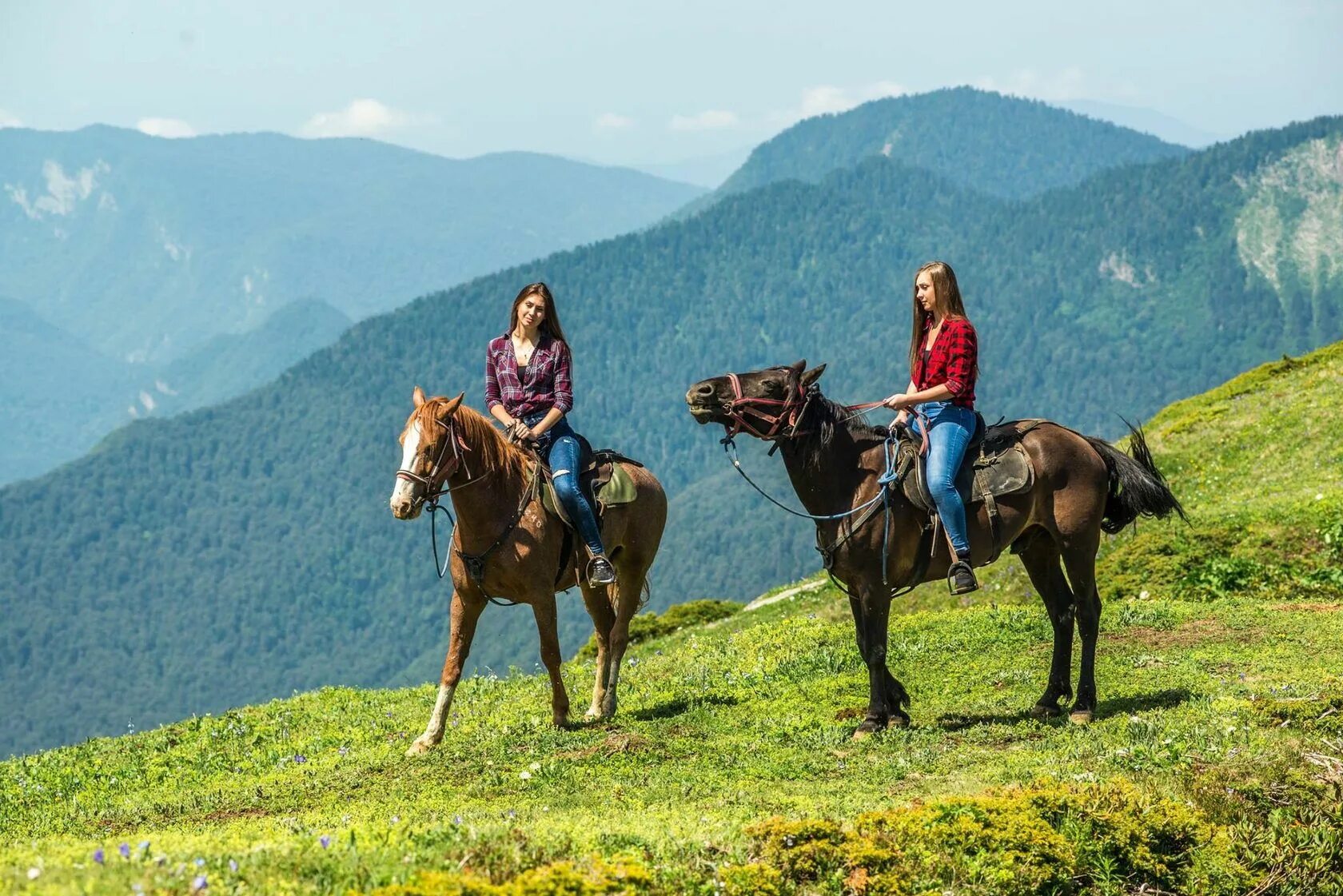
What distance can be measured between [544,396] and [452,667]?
113 inches

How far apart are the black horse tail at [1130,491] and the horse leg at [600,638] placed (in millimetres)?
5408

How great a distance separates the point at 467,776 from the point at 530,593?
222cm

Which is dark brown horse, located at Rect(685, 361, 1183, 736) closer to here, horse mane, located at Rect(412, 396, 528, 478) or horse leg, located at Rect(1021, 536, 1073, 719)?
horse leg, located at Rect(1021, 536, 1073, 719)

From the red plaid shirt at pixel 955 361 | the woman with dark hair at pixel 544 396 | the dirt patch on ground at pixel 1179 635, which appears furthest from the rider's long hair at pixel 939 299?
the dirt patch on ground at pixel 1179 635

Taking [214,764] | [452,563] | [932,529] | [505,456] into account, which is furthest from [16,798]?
[932,529]

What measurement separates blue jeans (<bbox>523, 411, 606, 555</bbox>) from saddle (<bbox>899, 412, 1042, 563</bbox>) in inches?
127

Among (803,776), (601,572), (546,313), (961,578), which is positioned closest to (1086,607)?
(961,578)

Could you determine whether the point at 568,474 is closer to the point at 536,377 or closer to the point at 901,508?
the point at 536,377

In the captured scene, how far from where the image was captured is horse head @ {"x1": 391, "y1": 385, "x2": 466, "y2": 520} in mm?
12172

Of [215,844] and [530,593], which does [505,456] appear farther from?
[215,844]

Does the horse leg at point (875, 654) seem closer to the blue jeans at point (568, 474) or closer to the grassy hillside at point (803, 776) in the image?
the grassy hillside at point (803, 776)

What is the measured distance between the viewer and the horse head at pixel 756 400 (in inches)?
494

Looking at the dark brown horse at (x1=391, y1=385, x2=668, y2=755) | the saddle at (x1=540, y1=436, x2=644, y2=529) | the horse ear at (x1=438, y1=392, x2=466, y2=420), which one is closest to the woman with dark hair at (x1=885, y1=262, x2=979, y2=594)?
the saddle at (x1=540, y1=436, x2=644, y2=529)

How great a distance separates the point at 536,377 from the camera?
1419cm
